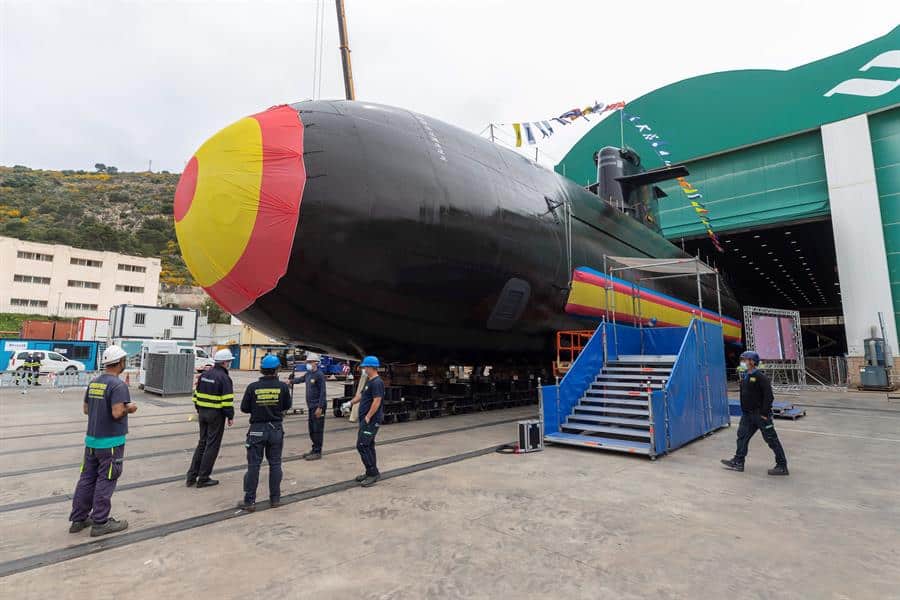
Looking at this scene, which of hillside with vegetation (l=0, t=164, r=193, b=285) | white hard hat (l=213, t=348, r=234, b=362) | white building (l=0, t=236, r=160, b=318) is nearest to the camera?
white hard hat (l=213, t=348, r=234, b=362)

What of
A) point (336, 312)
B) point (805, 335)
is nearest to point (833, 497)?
point (336, 312)

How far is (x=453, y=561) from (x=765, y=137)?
24.8 metres

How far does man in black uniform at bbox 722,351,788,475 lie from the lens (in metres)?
5.77

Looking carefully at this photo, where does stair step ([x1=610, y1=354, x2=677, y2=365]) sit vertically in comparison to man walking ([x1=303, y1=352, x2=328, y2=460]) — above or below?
above

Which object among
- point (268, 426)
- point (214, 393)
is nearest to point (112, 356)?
point (214, 393)

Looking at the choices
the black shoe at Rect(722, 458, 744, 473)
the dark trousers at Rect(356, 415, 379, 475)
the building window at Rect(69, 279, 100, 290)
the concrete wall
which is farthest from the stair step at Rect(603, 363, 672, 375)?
the building window at Rect(69, 279, 100, 290)

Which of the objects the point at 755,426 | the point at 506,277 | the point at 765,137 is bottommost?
the point at 755,426

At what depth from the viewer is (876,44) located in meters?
18.8

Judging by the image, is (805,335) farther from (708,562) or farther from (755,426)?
(708,562)

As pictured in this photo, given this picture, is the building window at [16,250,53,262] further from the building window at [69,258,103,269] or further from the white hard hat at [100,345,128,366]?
the white hard hat at [100,345,128,366]

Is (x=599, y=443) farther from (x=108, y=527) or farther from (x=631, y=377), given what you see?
(x=108, y=527)

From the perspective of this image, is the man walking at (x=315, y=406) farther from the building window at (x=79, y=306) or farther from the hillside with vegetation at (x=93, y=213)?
the hillside with vegetation at (x=93, y=213)

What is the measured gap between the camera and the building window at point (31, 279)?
51531mm

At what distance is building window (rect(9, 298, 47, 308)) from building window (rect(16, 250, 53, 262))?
472cm
